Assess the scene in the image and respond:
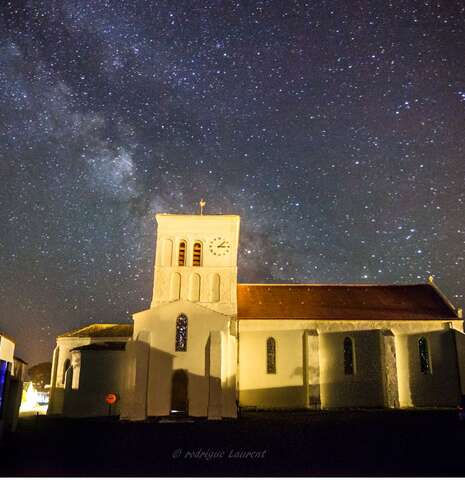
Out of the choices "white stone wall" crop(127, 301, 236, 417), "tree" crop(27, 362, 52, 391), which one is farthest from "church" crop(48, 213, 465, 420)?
"tree" crop(27, 362, 52, 391)

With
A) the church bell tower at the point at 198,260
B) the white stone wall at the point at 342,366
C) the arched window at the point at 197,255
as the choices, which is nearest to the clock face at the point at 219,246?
the church bell tower at the point at 198,260

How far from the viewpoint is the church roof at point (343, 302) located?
34688mm

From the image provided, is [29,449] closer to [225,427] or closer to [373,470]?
[225,427]

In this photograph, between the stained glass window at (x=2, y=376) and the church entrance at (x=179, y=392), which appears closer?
the stained glass window at (x=2, y=376)

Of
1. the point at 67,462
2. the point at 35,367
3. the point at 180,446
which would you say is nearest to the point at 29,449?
the point at 67,462

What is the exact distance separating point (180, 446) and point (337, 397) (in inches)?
770

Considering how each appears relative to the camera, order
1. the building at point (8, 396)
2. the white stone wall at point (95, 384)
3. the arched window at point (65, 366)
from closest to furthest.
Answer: the building at point (8, 396) → the white stone wall at point (95, 384) → the arched window at point (65, 366)

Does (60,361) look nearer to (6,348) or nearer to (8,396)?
(6,348)

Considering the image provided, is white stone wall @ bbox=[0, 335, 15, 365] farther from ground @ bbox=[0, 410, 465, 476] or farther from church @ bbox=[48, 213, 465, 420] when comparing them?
ground @ bbox=[0, 410, 465, 476]

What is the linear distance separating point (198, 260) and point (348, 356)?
43.8 ft

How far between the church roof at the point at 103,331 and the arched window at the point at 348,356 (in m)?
16.1

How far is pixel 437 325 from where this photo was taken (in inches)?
1347

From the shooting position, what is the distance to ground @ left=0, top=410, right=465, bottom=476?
1209cm

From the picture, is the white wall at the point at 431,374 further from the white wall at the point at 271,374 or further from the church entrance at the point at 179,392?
the church entrance at the point at 179,392
